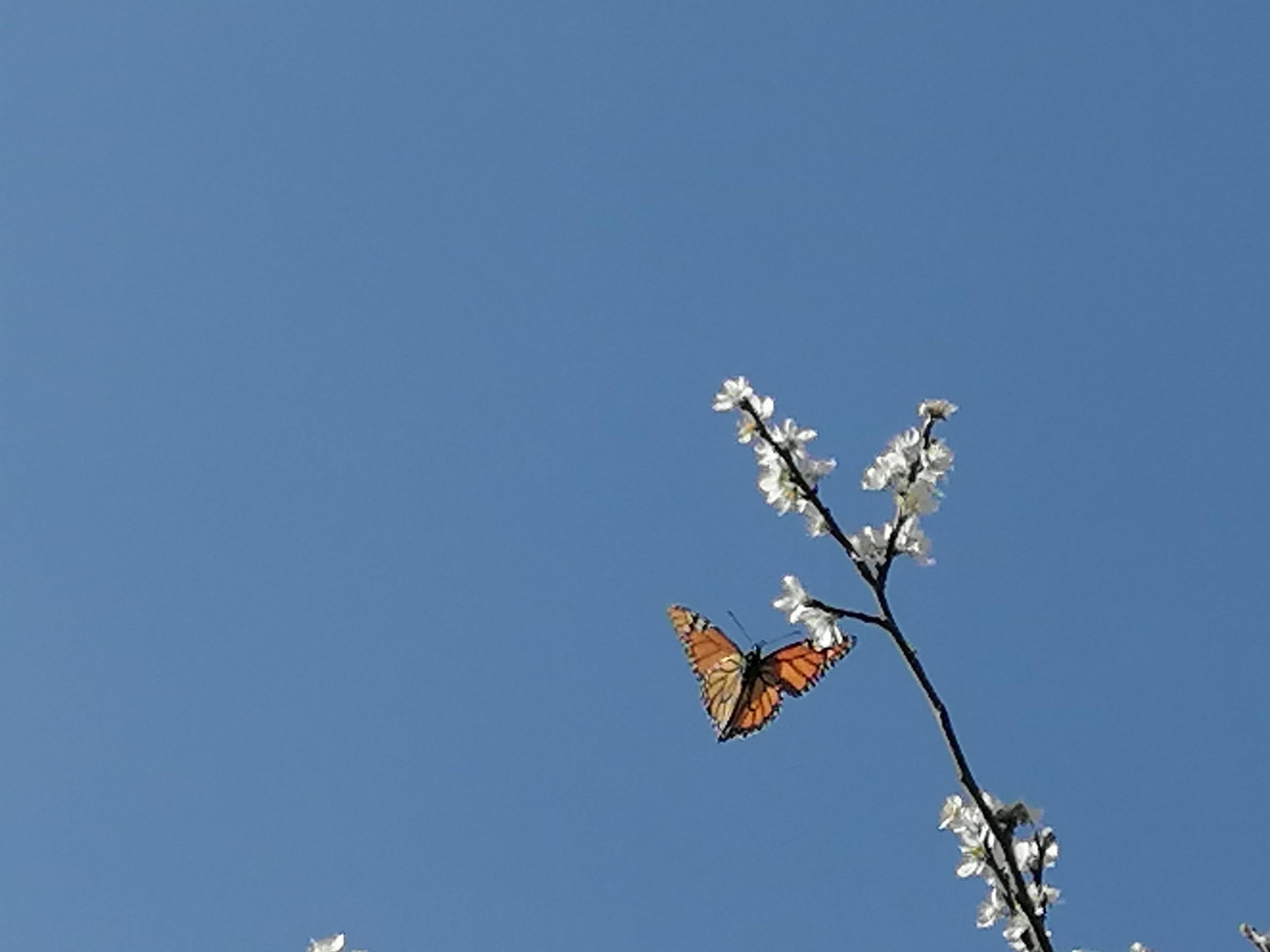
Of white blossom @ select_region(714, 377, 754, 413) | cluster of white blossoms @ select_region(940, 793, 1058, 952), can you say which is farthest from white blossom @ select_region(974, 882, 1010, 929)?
white blossom @ select_region(714, 377, 754, 413)

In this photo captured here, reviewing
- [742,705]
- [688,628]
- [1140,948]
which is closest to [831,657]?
[742,705]

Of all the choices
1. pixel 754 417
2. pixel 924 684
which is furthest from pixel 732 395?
pixel 924 684

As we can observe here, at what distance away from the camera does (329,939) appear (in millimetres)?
4172

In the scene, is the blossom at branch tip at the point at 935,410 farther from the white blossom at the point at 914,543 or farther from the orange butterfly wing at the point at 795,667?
the orange butterfly wing at the point at 795,667

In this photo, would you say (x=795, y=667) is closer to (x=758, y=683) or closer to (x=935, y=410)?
(x=758, y=683)

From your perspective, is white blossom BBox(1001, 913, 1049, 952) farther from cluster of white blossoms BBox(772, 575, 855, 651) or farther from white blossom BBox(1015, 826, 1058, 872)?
cluster of white blossoms BBox(772, 575, 855, 651)

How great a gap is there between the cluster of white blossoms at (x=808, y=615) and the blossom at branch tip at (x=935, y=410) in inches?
27.2

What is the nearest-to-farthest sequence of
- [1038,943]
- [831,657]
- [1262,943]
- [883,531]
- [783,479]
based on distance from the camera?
[1038,943], [1262,943], [883,531], [783,479], [831,657]

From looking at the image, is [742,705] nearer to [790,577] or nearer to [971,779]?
[790,577]

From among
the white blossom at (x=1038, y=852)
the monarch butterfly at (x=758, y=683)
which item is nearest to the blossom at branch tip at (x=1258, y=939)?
the white blossom at (x=1038, y=852)

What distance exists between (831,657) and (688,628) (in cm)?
109

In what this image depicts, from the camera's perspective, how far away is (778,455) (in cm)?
420

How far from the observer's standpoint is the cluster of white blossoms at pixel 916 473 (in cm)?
407

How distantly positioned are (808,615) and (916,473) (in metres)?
0.62
